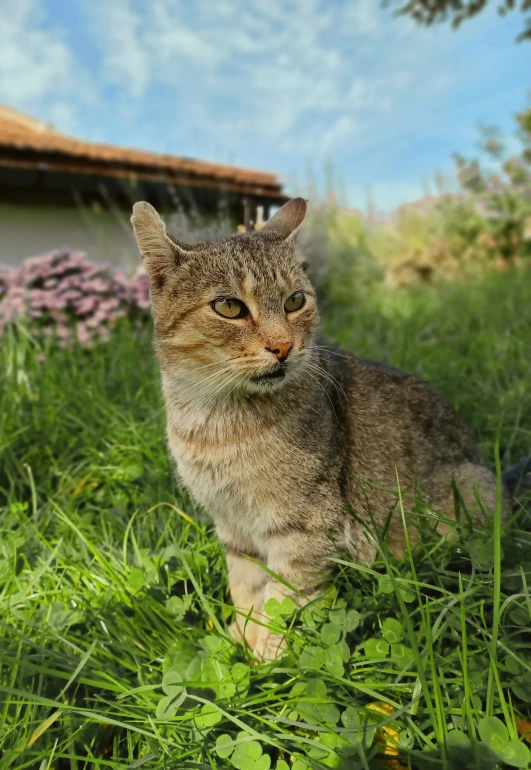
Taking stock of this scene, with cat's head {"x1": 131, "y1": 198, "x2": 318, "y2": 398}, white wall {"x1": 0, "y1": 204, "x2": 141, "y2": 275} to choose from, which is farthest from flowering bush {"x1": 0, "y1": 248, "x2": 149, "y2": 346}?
cat's head {"x1": 131, "y1": 198, "x2": 318, "y2": 398}

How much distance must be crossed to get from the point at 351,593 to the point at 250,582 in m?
0.42

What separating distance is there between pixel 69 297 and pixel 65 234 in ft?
15.2

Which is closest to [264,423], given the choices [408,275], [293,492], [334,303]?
[293,492]

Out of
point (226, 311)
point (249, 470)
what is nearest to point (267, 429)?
point (249, 470)

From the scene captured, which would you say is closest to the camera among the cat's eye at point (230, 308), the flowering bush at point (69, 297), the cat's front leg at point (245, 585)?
the cat's eye at point (230, 308)

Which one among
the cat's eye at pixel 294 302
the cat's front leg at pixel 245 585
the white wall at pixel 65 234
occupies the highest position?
the white wall at pixel 65 234

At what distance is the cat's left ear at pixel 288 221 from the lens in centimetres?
217

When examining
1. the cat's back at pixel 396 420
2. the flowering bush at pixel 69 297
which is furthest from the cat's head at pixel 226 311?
the flowering bush at pixel 69 297

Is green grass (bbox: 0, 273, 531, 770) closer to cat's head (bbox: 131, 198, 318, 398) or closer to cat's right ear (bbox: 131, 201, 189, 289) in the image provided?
cat's head (bbox: 131, 198, 318, 398)

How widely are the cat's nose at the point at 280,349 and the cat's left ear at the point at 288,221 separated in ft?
1.92


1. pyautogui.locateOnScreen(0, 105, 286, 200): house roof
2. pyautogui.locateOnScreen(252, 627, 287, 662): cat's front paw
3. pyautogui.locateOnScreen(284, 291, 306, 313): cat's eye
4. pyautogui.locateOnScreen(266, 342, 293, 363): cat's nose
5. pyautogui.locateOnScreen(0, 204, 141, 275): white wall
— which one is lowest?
pyautogui.locateOnScreen(252, 627, 287, 662): cat's front paw

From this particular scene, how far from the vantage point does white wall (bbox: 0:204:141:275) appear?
8.65 m

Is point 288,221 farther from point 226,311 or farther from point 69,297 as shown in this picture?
point 69,297

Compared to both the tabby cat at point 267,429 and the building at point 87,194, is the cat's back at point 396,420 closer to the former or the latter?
the tabby cat at point 267,429
